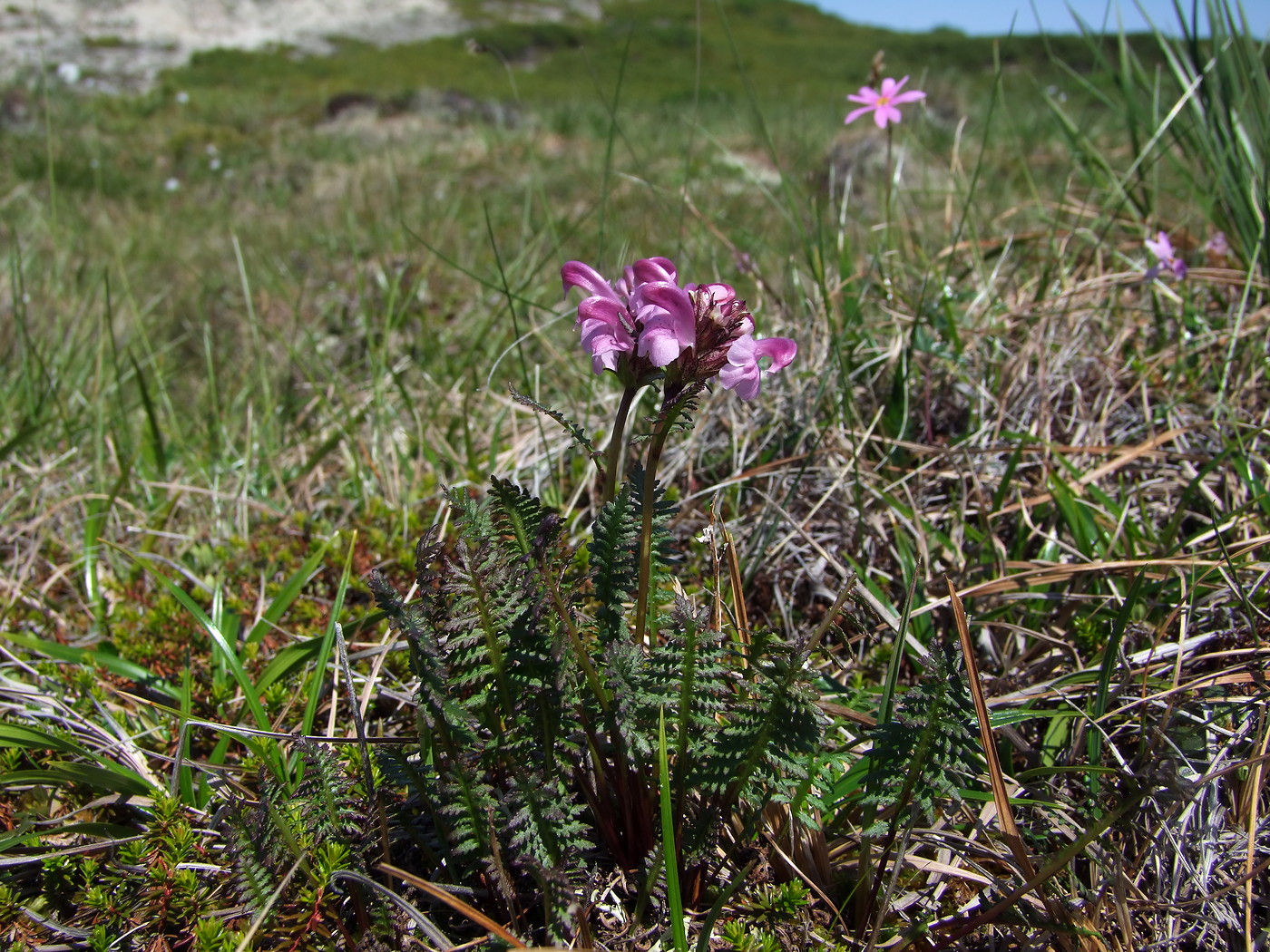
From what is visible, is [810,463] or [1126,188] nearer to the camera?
[810,463]

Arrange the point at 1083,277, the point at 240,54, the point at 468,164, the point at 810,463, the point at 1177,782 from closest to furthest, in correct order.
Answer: the point at 1177,782 → the point at 810,463 → the point at 1083,277 → the point at 468,164 → the point at 240,54

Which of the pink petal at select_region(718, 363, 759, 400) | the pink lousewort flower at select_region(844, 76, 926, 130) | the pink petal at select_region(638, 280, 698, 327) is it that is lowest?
the pink petal at select_region(718, 363, 759, 400)

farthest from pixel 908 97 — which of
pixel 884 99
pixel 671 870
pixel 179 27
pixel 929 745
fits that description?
pixel 179 27

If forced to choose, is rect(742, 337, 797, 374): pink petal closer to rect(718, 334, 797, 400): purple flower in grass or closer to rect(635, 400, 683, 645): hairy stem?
rect(718, 334, 797, 400): purple flower in grass

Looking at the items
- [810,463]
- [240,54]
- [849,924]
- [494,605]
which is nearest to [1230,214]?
[810,463]

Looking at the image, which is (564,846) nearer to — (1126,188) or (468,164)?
(1126,188)

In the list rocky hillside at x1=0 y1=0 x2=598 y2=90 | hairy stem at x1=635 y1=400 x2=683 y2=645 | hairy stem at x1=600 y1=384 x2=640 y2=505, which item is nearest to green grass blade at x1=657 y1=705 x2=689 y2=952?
hairy stem at x1=635 y1=400 x2=683 y2=645

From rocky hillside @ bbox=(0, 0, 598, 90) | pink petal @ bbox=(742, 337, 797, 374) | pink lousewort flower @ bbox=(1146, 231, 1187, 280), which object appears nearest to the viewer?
pink petal @ bbox=(742, 337, 797, 374)

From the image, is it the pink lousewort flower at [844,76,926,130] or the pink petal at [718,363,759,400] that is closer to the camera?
the pink petal at [718,363,759,400]
